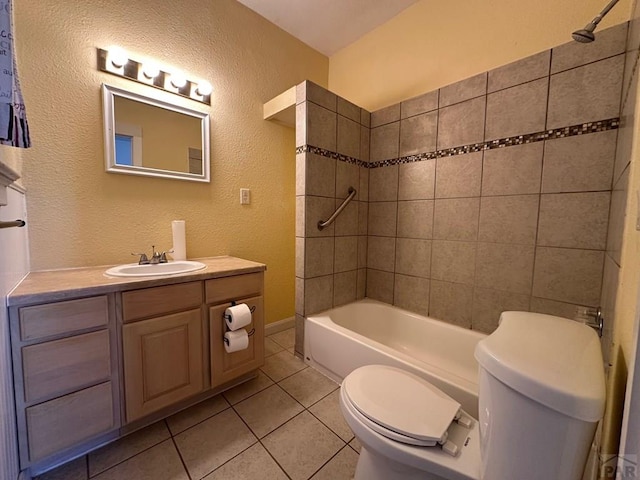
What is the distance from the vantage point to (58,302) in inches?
37.9

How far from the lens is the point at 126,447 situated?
1153 mm

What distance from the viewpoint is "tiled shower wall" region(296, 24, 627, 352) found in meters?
1.26

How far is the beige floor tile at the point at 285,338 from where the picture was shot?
2.13 m

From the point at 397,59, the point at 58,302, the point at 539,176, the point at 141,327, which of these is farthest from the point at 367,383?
the point at 397,59

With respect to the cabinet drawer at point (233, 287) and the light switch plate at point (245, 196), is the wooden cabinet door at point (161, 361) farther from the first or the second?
the light switch plate at point (245, 196)

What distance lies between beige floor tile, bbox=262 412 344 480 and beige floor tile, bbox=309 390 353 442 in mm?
31

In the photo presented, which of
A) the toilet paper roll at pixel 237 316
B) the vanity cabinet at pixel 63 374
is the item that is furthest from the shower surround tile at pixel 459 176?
the vanity cabinet at pixel 63 374

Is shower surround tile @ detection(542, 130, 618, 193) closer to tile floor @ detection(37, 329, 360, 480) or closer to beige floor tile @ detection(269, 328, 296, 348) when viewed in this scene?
tile floor @ detection(37, 329, 360, 480)

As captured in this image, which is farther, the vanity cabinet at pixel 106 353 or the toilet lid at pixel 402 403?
the vanity cabinet at pixel 106 353

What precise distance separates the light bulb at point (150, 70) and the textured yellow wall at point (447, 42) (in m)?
1.60

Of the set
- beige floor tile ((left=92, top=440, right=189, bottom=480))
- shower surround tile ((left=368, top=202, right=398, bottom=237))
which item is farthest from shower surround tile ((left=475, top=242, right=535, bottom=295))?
beige floor tile ((left=92, top=440, right=189, bottom=480))

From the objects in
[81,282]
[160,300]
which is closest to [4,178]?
[81,282]

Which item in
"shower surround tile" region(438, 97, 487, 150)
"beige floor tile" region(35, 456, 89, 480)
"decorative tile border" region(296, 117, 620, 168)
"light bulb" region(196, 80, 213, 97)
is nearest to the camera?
"beige floor tile" region(35, 456, 89, 480)

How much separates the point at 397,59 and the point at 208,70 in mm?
1483
